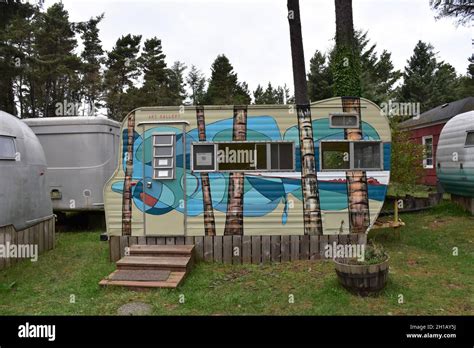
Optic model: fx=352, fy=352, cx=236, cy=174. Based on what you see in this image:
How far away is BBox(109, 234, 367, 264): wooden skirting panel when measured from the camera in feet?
23.0

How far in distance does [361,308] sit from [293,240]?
2.19 m

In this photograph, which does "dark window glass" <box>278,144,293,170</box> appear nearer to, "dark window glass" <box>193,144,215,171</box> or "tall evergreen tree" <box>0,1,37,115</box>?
"dark window glass" <box>193,144,215,171</box>

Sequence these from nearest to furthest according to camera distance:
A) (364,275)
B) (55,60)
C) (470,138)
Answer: (364,275)
(470,138)
(55,60)

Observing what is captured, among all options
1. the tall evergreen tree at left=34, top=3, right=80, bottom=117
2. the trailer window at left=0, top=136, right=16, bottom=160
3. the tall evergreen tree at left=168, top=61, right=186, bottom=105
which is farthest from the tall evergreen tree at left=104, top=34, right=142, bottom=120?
the trailer window at left=0, top=136, right=16, bottom=160

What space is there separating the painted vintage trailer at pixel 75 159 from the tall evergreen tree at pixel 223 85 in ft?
97.8

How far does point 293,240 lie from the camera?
23.1 feet

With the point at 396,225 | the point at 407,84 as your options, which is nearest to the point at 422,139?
the point at 396,225

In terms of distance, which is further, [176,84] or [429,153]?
[176,84]

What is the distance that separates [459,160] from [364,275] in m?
7.94

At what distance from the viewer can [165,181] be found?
23.0 ft

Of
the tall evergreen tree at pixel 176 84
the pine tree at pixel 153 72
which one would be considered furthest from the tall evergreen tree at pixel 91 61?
the tall evergreen tree at pixel 176 84

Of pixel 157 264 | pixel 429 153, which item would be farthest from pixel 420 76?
pixel 157 264

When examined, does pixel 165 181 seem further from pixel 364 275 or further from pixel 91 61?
pixel 91 61

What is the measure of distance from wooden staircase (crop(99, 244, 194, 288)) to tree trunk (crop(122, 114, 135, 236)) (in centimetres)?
45
